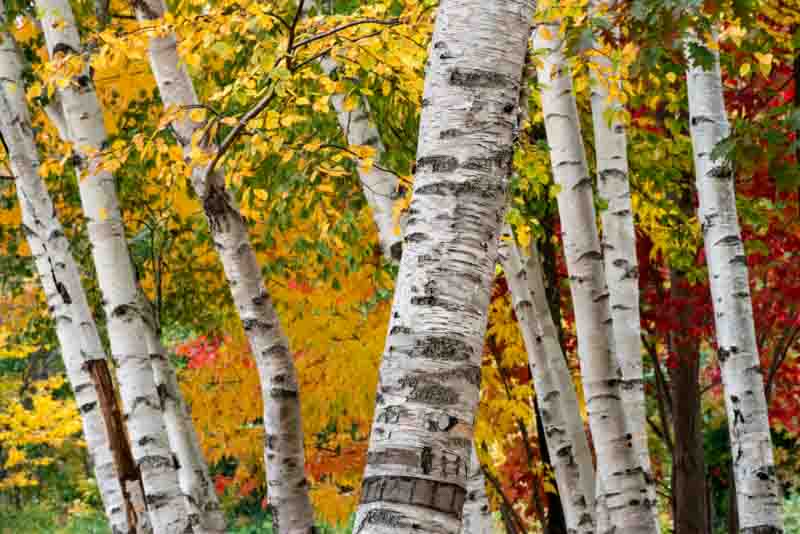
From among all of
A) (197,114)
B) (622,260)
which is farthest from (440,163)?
(622,260)

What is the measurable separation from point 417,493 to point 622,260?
13.3 feet

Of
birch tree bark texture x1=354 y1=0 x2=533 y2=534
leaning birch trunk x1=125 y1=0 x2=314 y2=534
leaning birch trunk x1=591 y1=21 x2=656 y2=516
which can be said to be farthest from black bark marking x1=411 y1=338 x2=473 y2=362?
leaning birch trunk x1=591 y1=21 x2=656 y2=516

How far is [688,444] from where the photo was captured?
9961mm

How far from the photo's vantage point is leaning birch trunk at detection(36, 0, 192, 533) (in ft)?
16.4

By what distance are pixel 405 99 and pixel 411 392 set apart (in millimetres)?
3744

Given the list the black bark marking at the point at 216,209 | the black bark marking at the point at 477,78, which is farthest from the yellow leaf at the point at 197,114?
the black bark marking at the point at 477,78

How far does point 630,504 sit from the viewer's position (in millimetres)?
4844

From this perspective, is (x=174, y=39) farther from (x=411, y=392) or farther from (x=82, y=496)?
(x=82, y=496)

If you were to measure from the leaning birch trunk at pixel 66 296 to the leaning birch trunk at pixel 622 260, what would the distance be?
8.98 feet

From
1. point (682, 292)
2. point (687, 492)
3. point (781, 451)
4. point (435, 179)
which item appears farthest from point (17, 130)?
point (781, 451)

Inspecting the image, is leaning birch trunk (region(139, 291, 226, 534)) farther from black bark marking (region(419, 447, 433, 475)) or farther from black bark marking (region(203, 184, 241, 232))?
black bark marking (region(419, 447, 433, 475))

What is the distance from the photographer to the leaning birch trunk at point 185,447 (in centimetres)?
762

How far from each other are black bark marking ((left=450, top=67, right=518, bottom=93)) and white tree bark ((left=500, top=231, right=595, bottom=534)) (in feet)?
11.1

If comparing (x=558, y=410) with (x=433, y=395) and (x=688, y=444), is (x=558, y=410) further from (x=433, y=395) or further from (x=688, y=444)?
(x=688, y=444)
